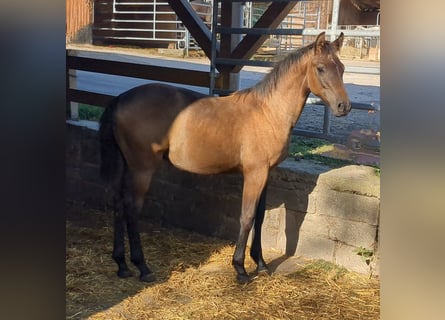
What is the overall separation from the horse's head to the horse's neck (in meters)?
0.18

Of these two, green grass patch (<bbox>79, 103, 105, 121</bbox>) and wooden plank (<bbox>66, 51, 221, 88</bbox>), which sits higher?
wooden plank (<bbox>66, 51, 221, 88</bbox>)

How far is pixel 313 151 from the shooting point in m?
5.98

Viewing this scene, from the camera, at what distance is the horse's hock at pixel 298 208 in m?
4.52

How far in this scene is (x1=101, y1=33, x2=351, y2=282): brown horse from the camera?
4270 mm

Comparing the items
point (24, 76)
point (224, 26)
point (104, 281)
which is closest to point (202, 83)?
point (224, 26)

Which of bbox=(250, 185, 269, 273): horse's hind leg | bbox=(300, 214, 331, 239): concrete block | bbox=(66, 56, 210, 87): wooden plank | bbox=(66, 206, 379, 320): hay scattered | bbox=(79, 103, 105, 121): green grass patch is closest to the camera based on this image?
bbox=(66, 206, 379, 320): hay scattered

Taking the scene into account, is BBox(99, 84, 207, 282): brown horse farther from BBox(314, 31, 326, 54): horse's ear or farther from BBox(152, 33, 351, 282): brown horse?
BBox(314, 31, 326, 54): horse's ear

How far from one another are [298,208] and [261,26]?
211 cm

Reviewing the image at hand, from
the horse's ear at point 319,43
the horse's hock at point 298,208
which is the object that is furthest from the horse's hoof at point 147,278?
the horse's ear at point 319,43

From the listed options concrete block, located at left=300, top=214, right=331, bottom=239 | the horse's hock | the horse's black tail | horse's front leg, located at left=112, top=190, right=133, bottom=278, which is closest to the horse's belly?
the horse's black tail

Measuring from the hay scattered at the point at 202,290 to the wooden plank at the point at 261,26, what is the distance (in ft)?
6.63

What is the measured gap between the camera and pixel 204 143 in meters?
4.35

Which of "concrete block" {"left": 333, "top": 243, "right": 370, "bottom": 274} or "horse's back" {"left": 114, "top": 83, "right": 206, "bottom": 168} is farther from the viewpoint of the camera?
"concrete block" {"left": 333, "top": 243, "right": 370, "bottom": 274}

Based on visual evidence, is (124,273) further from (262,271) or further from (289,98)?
(289,98)
